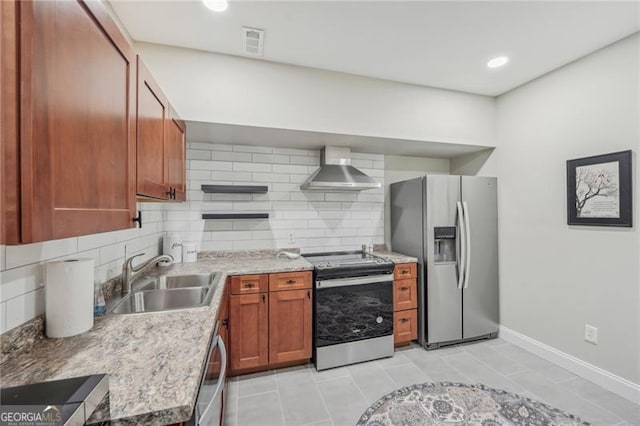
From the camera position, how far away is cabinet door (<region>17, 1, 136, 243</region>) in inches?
25.2

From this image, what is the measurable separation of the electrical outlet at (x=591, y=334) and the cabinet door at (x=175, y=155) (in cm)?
345

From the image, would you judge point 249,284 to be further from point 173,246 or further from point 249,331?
point 173,246

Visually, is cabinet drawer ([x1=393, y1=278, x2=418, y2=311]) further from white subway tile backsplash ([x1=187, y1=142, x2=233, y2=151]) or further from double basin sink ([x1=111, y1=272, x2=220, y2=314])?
white subway tile backsplash ([x1=187, y1=142, x2=233, y2=151])

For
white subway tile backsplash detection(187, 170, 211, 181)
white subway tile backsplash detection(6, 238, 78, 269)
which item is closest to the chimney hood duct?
white subway tile backsplash detection(187, 170, 211, 181)

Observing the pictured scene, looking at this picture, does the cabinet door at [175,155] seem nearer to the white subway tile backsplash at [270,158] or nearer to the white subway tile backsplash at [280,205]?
the white subway tile backsplash at [280,205]

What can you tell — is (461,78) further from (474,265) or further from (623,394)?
(623,394)

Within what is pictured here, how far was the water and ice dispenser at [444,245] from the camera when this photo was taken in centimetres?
288

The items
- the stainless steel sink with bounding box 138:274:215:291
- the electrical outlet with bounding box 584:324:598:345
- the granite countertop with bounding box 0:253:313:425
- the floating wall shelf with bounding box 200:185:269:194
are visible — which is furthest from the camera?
the floating wall shelf with bounding box 200:185:269:194

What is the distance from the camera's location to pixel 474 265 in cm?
298

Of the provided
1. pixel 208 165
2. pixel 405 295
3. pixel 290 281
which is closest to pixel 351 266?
pixel 290 281

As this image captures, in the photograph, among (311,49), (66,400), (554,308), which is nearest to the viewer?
(66,400)

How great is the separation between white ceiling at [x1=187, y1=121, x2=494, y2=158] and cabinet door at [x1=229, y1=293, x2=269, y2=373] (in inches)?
56.8

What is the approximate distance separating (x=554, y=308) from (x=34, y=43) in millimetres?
3673

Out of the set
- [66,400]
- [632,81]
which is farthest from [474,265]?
[66,400]
